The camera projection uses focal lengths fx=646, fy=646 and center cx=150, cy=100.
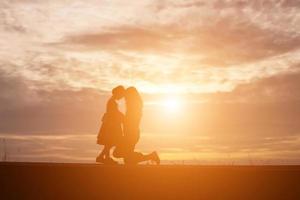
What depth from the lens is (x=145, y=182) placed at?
15.5 meters

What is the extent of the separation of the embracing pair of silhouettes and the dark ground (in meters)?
4.04

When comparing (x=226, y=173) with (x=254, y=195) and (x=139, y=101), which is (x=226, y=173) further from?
(x=139, y=101)

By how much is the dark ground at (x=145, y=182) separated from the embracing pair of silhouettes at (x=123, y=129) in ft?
13.3

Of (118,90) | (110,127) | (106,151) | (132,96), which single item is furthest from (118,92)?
(106,151)

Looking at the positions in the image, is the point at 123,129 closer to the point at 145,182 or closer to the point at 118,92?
the point at 118,92

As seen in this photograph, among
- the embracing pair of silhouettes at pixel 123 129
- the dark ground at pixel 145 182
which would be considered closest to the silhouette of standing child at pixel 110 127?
the embracing pair of silhouettes at pixel 123 129

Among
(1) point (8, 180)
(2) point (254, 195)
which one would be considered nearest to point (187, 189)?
(2) point (254, 195)

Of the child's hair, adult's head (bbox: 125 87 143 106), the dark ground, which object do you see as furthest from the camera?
adult's head (bbox: 125 87 143 106)

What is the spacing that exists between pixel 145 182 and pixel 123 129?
15.4 feet

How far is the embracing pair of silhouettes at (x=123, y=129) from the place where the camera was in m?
19.6

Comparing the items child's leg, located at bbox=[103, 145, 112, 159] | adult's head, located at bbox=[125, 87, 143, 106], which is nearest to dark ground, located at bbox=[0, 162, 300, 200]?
child's leg, located at bbox=[103, 145, 112, 159]

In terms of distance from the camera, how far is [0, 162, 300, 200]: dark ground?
15.0 meters

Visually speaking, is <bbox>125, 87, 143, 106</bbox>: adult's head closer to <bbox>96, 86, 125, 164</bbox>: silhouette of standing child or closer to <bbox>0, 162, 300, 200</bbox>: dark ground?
<bbox>96, 86, 125, 164</bbox>: silhouette of standing child

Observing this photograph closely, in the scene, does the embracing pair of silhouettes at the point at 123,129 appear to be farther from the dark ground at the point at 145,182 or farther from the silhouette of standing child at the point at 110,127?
the dark ground at the point at 145,182
